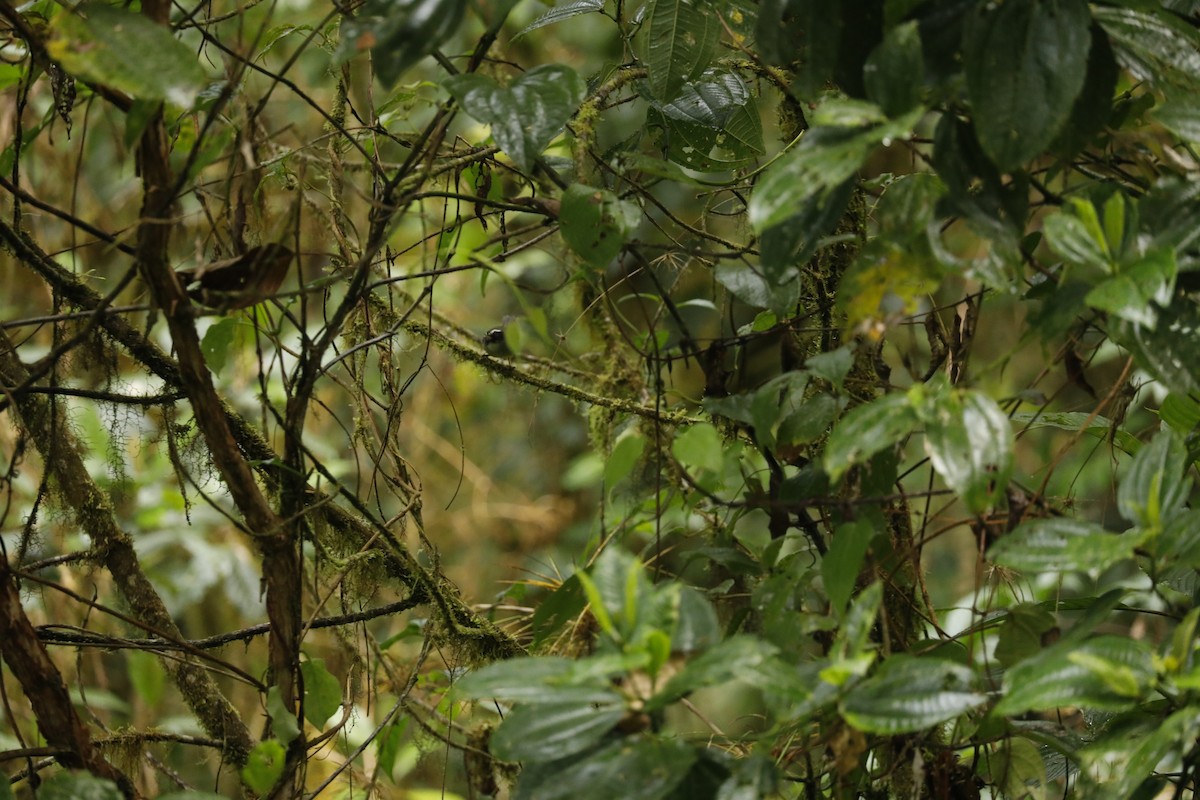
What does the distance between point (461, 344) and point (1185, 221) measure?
78 cm

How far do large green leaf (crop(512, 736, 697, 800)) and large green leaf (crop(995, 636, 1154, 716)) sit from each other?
0.19m

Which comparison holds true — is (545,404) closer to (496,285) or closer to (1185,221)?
(496,285)

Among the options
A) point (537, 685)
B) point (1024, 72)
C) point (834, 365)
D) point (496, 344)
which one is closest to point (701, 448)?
point (834, 365)

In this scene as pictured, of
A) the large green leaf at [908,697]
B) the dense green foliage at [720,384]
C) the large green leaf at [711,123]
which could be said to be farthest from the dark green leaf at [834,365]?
the large green leaf at [711,123]

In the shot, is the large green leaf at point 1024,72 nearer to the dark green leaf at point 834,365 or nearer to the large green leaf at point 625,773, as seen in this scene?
the dark green leaf at point 834,365

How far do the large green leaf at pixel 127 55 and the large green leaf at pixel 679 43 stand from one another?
41 cm

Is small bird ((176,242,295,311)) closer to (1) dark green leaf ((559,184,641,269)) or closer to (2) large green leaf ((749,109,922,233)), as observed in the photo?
(1) dark green leaf ((559,184,641,269))

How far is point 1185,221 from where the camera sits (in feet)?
2.13

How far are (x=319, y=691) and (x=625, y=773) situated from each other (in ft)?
1.33

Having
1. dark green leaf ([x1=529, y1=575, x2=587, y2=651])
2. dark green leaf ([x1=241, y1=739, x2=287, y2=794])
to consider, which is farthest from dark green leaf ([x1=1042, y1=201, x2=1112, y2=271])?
dark green leaf ([x1=241, y1=739, x2=287, y2=794])

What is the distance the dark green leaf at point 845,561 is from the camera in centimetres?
68

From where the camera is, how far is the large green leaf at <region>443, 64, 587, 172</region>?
719 mm

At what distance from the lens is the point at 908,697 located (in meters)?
0.61

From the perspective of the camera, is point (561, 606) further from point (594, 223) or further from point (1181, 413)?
point (1181, 413)
